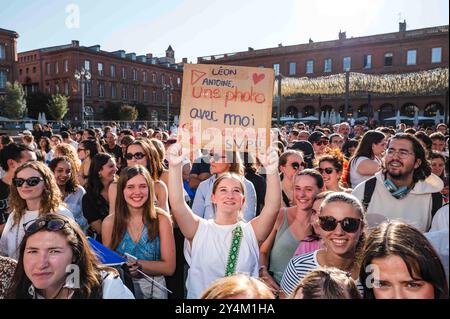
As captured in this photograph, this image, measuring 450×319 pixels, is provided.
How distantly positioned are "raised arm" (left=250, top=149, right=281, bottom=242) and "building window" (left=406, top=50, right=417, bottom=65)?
46.4 meters

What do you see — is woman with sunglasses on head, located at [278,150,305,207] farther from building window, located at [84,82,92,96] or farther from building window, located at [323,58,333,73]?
building window, located at [84,82,92,96]

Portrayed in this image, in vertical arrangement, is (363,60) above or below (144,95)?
above

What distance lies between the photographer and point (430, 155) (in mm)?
5062

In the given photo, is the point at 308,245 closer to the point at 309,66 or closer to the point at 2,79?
the point at 2,79

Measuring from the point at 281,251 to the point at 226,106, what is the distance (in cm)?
125

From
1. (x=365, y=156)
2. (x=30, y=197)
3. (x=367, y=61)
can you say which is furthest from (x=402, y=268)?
(x=367, y=61)

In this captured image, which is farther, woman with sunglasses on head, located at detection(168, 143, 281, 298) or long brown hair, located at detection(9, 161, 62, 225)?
long brown hair, located at detection(9, 161, 62, 225)

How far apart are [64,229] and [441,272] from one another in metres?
1.93

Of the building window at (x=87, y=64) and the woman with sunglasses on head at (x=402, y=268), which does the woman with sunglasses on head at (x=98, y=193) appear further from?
the building window at (x=87, y=64)

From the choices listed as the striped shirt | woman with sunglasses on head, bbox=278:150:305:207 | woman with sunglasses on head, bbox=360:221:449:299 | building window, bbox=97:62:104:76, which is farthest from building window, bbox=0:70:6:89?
woman with sunglasses on head, bbox=360:221:449:299

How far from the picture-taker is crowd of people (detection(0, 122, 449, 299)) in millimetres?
1829

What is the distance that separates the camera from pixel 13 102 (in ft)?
127
